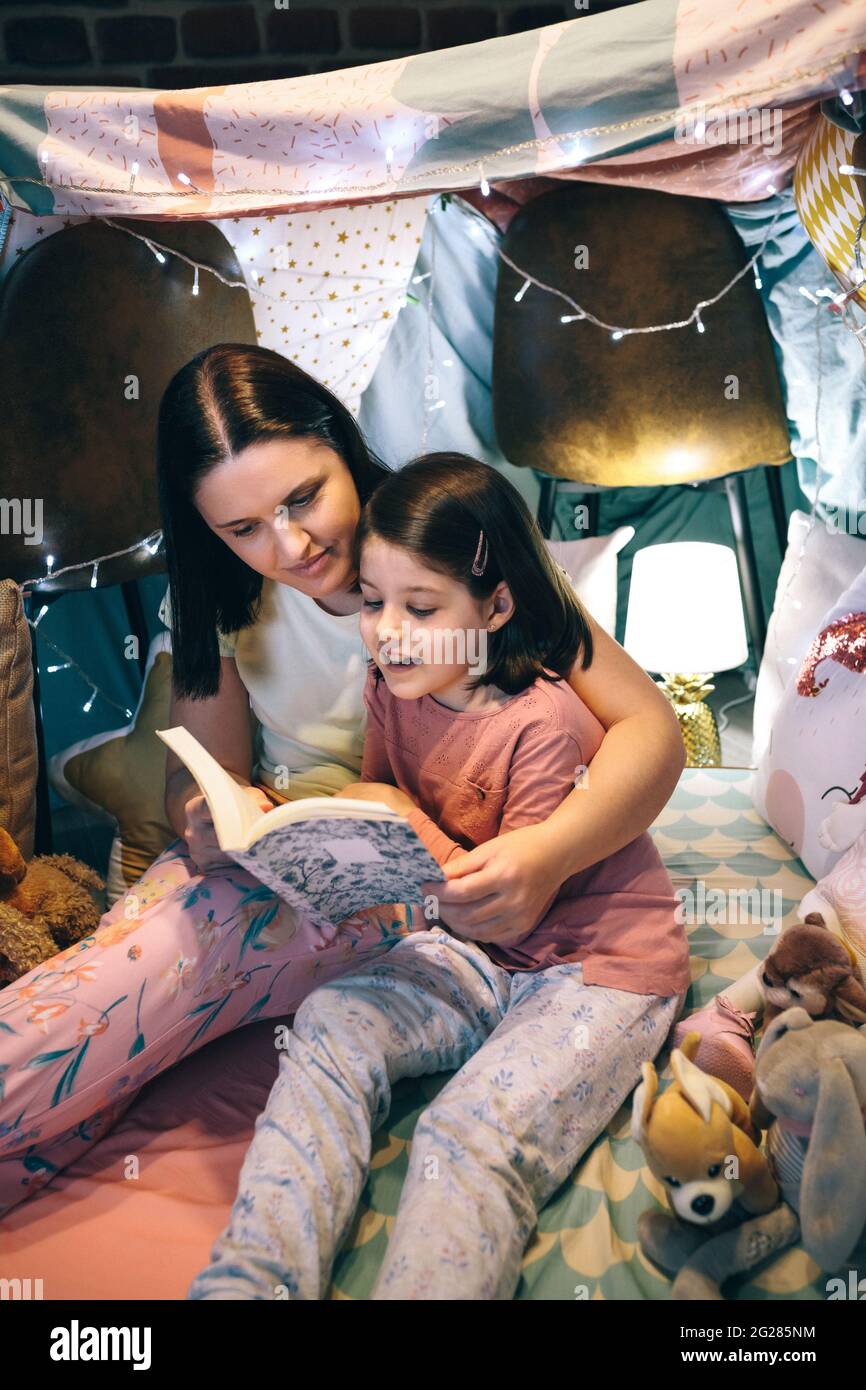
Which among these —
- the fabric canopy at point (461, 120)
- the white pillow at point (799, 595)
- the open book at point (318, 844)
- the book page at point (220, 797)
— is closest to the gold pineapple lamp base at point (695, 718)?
the white pillow at point (799, 595)

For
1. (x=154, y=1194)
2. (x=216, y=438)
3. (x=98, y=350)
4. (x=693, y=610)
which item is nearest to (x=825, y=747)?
(x=693, y=610)

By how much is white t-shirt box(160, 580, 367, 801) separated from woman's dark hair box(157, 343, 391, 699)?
0.18ft

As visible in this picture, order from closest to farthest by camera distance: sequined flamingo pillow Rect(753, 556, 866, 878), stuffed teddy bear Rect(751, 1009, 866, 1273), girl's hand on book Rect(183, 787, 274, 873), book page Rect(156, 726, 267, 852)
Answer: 1. stuffed teddy bear Rect(751, 1009, 866, 1273)
2. book page Rect(156, 726, 267, 852)
3. girl's hand on book Rect(183, 787, 274, 873)
4. sequined flamingo pillow Rect(753, 556, 866, 878)

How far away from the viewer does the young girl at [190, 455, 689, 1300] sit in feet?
3.34

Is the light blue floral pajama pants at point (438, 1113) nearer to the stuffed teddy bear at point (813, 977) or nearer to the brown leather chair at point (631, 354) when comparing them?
the stuffed teddy bear at point (813, 977)

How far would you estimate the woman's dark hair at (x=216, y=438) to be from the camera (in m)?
1.28

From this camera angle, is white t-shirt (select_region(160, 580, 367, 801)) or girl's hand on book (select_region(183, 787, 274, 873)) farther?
white t-shirt (select_region(160, 580, 367, 801))

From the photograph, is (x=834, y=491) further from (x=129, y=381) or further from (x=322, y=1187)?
(x=322, y=1187)

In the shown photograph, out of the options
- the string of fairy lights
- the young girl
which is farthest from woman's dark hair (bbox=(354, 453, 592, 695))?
the string of fairy lights

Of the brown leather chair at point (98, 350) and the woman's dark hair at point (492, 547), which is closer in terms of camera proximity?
the woman's dark hair at point (492, 547)

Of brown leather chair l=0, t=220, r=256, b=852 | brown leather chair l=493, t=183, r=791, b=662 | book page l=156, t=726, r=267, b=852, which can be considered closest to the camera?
book page l=156, t=726, r=267, b=852

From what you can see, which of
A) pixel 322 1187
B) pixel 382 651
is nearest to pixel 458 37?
pixel 382 651

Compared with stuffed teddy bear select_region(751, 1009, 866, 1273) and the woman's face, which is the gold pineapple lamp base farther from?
stuffed teddy bear select_region(751, 1009, 866, 1273)

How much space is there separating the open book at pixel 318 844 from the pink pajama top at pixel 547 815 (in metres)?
0.10
